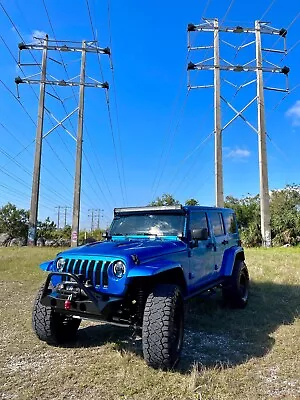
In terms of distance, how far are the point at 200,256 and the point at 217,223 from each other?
136 cm

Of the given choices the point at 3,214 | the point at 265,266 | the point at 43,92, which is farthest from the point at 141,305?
the point at 3,214

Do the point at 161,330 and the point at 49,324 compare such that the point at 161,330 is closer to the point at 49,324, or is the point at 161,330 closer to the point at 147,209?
the point at 49,324

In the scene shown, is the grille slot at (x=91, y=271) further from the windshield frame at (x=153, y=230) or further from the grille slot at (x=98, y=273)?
the windshield frame at (x=153, y=230)

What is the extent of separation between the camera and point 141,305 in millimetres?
4180

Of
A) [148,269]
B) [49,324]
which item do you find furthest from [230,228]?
[49,324]

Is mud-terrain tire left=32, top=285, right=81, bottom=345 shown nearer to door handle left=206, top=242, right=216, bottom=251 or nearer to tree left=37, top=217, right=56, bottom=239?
door handle left=206, top=242, right=216, bottom=251

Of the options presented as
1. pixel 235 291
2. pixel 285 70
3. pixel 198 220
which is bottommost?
pixel 235 291

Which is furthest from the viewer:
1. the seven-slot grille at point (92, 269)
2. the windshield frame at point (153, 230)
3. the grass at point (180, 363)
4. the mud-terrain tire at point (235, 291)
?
the mud-terrain tire at point (235, 291)

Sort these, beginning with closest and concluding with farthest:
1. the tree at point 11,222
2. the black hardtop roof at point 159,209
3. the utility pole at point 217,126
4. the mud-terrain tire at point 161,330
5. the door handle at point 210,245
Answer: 1. the mud-terrain tire at point 161,330
2. the black hardtop roof at point 159,209
3. the door handle at point 210,245
4. the utility pole at point 217,126
5. the tree at point 11,222

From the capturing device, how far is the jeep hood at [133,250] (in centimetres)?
409

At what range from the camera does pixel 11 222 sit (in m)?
42.3

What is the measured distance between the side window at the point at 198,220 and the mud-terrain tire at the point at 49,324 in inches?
85.0

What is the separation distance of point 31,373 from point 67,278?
1027 millimetres

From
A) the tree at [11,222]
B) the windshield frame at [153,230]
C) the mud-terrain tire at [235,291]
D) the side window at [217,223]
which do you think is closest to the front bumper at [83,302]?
the windshield frame at [153,230]
